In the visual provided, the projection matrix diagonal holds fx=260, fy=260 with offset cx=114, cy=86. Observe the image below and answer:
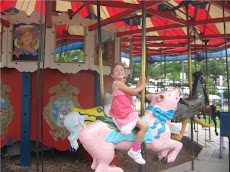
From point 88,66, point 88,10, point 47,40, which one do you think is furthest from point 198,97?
point 88,10

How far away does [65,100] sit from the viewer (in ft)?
17.0

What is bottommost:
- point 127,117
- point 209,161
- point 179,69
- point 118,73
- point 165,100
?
point 209,161

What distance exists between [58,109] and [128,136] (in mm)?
2828

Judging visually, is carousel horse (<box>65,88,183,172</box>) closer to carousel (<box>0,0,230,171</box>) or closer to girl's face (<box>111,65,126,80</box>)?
girl's face (<box>111,65,126,80</box>)

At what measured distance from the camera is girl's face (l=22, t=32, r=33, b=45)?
4.81 metres

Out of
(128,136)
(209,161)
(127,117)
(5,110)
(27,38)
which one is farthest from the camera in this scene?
(209,161)

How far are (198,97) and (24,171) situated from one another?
3.34 metres

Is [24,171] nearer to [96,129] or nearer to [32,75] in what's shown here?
[32,75]

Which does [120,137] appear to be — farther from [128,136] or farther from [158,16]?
[158,16]

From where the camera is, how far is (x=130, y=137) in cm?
262

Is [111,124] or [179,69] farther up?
[179,69]

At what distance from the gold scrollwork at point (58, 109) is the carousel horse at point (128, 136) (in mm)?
2440

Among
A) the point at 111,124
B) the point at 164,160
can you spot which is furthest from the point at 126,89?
the point at 164,160

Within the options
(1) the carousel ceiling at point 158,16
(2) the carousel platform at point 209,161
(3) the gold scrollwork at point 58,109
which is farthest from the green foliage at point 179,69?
(3) the gold scrollwork at point 58,109
